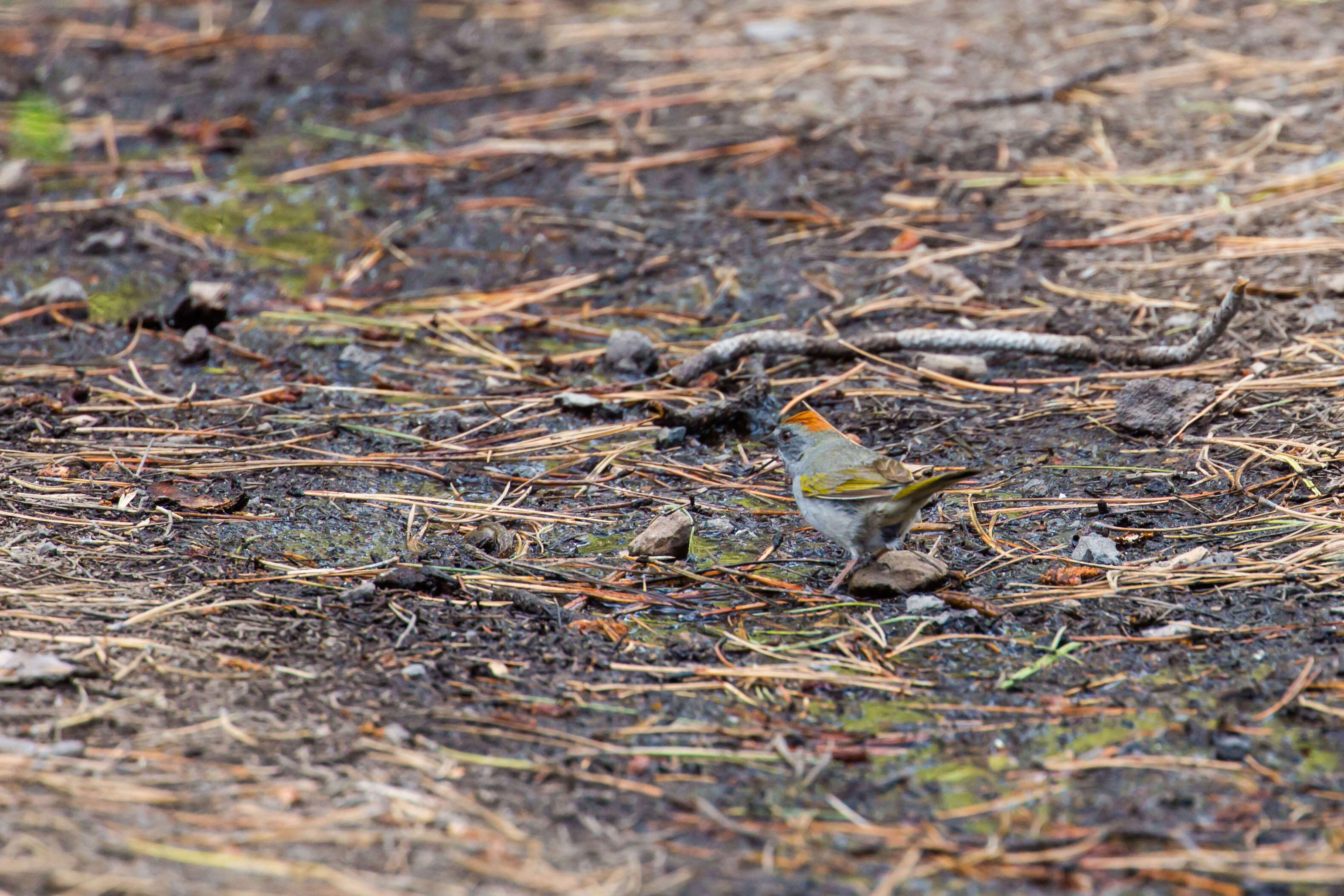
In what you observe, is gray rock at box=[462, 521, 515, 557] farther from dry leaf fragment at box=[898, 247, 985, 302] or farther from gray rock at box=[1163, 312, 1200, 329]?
gray rock at box=[1163, 312, 1200, 329]

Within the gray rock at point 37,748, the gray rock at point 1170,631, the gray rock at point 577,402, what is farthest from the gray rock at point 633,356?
the gray rock at point 37,748

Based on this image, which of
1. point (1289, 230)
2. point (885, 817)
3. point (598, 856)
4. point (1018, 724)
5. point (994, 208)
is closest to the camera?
point (598, 856)

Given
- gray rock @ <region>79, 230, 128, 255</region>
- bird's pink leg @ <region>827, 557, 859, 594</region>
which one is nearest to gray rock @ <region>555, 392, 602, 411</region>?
bird's pink leg @ <region>827, 557, 859, 594</region>

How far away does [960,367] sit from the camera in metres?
4.70

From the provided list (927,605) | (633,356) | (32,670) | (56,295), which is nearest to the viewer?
(32,670)

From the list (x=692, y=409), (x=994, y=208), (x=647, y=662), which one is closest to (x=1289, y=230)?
(x=994, y=208)

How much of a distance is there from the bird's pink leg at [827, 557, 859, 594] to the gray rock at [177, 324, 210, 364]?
9.92 ft

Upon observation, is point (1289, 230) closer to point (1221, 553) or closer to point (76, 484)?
point (1221, 553)

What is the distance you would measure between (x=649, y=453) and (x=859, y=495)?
114 cm

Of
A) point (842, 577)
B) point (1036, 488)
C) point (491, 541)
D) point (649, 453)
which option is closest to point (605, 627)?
point (491, 541)

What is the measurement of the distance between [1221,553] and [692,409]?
186cm

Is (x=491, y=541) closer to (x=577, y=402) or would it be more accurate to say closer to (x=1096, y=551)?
(x=577, y=402)

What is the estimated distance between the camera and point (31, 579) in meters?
3.14

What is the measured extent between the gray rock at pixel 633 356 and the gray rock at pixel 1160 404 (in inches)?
72.1
